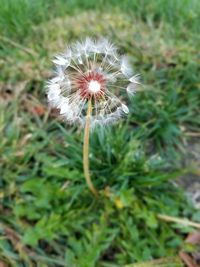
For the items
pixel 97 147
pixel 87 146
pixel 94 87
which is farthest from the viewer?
pixel 97 147

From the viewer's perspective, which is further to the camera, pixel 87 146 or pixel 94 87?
pixel 87 146

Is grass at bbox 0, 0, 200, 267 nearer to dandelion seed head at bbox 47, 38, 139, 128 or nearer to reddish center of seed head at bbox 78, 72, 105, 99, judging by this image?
dandelion seed head at bbox 47, 38, 139, 128

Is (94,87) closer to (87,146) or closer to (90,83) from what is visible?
(90,83)

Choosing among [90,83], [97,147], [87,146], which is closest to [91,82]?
[90,83]

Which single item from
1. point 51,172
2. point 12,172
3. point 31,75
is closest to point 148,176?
point 51,172

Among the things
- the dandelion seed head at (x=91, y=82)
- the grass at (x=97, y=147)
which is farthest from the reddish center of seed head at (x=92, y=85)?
the grass at (x=97, y=147)

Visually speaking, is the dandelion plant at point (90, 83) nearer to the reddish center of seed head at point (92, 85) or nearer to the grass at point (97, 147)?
the reddish center of seed head at point (92, 85)
